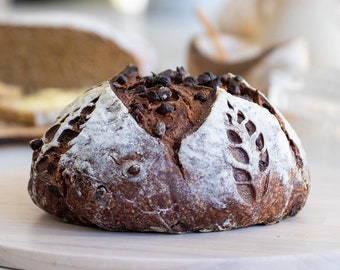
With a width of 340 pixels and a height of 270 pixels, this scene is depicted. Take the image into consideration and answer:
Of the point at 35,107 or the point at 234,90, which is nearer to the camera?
the point at 234,90

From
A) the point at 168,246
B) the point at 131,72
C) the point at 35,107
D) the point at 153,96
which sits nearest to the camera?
the point at 168,246

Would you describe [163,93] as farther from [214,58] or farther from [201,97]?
[214,58]

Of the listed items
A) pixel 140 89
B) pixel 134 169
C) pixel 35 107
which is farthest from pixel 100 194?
pixel 35 107

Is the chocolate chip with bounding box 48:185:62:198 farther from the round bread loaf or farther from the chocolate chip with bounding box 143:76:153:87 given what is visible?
the chocolate chip with bounding box 143:76:153:87

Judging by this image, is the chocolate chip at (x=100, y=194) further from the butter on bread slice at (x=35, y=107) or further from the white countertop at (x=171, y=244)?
the butter on bread slice at (x=35, y=107)

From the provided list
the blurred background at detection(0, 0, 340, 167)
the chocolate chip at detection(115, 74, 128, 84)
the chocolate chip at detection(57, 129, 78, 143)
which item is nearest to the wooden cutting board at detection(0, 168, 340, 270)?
the chocolate chip at detection(57, 129, 78, 143)

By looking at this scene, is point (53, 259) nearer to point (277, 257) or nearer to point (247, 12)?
point (277, 257)
